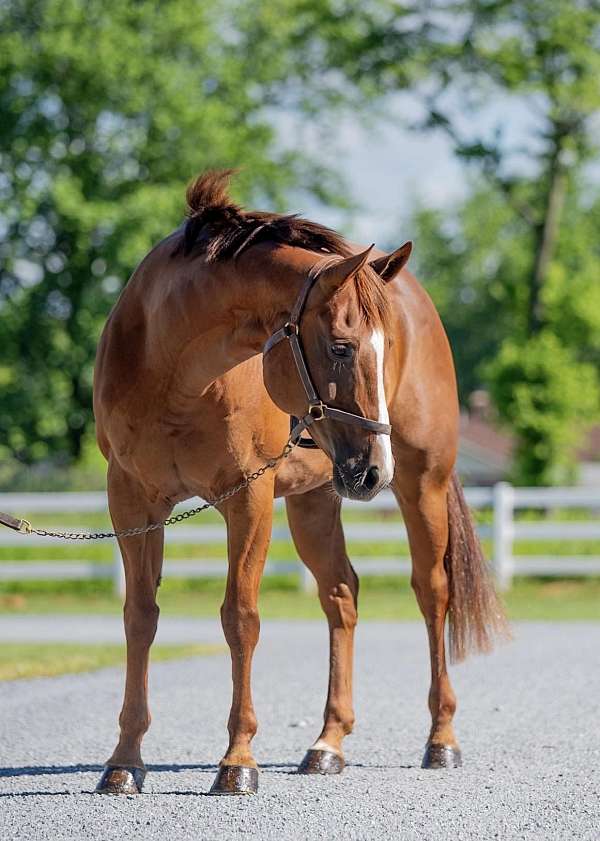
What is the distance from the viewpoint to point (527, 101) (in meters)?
25.4

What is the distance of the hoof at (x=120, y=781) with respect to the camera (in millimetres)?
5344

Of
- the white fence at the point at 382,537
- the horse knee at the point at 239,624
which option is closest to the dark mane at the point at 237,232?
the horse knee at the point at 239,624

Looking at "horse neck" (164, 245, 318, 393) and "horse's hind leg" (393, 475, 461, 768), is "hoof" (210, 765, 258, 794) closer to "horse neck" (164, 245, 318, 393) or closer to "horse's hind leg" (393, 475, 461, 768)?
"horse's hind leg" (393, 475, 461, 768)

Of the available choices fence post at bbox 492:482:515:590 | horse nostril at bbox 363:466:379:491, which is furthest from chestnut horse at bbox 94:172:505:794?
fence post at bbox 492:482:515:590

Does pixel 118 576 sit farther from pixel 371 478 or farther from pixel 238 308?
pixel 371 478

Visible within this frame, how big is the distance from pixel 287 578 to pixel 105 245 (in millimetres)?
15052

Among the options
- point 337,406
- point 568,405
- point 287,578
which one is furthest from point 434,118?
point 337,406

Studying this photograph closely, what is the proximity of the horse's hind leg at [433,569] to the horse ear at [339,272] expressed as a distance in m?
1.71

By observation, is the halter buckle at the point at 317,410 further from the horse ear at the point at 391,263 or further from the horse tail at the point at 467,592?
the horse tail at the point at 467,592

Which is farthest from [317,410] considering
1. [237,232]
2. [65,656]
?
[65,656]

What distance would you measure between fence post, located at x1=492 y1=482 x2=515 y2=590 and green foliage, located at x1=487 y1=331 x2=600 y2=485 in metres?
6.04

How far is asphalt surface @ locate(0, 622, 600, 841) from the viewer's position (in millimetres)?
4711

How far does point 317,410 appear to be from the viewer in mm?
4867

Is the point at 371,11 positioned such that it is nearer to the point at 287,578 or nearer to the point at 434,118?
the point at 434,118
